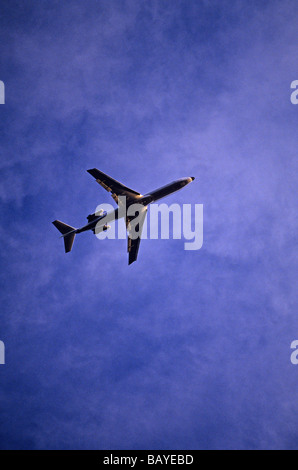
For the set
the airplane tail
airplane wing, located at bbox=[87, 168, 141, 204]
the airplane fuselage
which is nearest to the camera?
the airplane fuselage

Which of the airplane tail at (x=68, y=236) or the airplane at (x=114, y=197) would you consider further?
the airplane tail at (x=68, y=236)

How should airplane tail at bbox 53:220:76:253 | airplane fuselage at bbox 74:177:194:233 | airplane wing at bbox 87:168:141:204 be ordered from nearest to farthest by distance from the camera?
airplane fuselage at bbox 74:177:194:233
airplane wing at bbox 87:168:141:204
airplane tail at bbox 53:220:76:253

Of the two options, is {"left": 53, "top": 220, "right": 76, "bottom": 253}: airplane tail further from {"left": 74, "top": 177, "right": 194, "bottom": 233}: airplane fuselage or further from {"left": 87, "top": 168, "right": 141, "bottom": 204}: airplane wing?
{"left": 87, "top": 168, "right": 141, "bottom": 204}: airplane wing

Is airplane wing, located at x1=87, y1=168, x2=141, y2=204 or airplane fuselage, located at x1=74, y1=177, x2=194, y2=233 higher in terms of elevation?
airplane wing, located at x1=87, y1=168, x2=141, y2=204

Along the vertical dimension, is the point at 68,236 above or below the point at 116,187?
below

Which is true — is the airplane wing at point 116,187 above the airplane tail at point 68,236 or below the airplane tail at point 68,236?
above

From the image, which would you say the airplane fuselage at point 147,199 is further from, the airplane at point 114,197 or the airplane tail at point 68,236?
the airplane tail at point 68,236

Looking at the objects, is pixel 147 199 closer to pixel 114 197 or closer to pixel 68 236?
pixel 114 197

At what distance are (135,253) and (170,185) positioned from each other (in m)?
17.4

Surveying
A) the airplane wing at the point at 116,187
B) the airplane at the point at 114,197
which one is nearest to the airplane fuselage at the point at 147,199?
the airplane at the point at 114,197

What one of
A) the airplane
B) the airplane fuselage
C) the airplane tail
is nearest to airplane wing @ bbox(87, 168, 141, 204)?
the airplane

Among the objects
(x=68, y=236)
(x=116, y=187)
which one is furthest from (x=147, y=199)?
(x=68, y=236)
